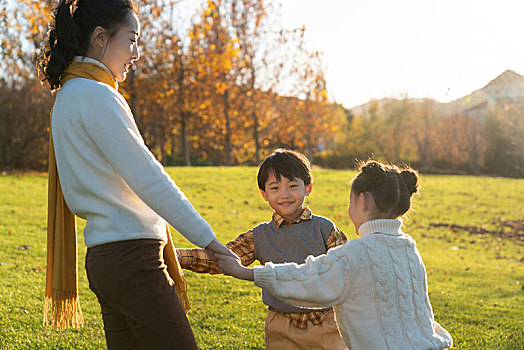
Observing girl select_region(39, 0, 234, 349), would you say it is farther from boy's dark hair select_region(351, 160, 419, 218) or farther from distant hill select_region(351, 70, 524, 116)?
distant hill select_region(351, 70, 524, 116)

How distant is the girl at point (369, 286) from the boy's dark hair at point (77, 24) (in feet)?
3.60

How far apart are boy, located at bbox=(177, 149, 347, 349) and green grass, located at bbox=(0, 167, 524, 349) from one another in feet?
2.04

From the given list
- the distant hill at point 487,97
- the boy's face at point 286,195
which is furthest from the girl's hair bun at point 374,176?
the distant hill at point 487,97

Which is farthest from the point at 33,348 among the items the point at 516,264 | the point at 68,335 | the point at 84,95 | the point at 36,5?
the point at 36,5

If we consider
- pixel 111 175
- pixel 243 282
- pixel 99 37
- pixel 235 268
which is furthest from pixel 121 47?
pixel 243 282

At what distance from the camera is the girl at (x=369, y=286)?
224cm

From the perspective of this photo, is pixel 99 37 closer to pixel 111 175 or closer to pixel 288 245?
pixel 111 175

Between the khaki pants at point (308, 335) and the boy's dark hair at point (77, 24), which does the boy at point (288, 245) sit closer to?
the khaki pants at point (308, 335)

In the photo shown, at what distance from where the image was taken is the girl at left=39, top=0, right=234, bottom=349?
2.01m

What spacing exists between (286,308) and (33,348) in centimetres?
259

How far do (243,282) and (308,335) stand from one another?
4279mm

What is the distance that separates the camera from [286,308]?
2828 millimetres

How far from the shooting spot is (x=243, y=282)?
23.0 feet

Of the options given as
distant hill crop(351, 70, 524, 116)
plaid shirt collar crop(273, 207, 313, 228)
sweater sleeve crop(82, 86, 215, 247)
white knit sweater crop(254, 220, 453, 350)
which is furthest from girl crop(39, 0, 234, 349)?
distant hill crop(351, 70, 524, 116)
